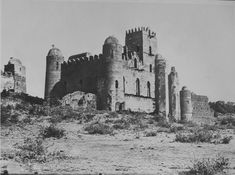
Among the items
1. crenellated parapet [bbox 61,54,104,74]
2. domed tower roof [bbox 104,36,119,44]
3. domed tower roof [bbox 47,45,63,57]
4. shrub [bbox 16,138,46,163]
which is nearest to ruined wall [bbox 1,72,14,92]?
domed tower roof [bbox 47,45,63,57]

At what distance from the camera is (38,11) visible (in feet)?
39.9

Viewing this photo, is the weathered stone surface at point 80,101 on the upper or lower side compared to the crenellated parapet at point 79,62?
lower

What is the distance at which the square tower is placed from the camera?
110ft

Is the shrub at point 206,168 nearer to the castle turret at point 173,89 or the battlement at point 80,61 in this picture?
the battlement at point 80,61

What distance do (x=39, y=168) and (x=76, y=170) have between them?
0.83m

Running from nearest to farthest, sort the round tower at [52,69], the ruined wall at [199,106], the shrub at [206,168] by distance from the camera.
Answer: the shrub at [206,168]
the round tower at [52,69]
the ruined wall at [199,106]

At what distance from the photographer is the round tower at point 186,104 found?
115ft

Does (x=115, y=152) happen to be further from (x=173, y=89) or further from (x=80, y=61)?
(x=173, y=89)

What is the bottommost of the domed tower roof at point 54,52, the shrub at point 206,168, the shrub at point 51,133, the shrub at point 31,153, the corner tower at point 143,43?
the shrub at point 206,168

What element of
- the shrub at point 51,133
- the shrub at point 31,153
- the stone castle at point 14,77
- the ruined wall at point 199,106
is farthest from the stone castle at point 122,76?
the shrub at point 31,153

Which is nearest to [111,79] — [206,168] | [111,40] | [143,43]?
[111,40]

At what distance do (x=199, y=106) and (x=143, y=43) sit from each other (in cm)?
967

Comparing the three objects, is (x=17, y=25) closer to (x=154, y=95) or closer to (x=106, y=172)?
(x=106, y=172)

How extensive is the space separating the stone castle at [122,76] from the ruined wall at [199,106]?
336 cm
